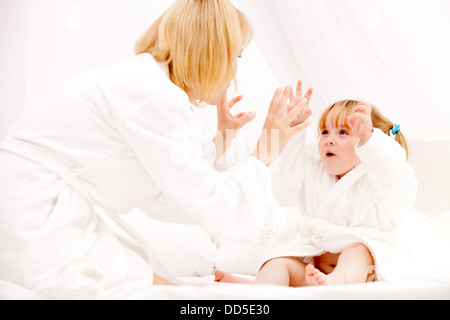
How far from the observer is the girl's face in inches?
60.9

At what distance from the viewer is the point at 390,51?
1818mm

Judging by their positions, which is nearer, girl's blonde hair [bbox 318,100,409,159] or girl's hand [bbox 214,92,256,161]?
girl's hand [bbox 214,92,256,161]

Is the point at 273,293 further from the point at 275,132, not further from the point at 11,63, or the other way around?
the point at 11,63

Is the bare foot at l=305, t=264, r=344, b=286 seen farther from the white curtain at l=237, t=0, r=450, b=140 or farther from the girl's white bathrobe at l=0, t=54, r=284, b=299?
the white curtain at l=237, t=0, r=450, b=140

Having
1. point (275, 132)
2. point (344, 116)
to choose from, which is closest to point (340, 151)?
point (344, 116)

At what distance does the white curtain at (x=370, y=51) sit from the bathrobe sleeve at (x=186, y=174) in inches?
34.1

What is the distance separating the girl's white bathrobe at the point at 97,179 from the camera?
3.29 ft

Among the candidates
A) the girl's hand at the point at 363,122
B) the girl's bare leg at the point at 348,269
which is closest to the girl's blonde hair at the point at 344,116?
the girl's hand at the point at 363,122

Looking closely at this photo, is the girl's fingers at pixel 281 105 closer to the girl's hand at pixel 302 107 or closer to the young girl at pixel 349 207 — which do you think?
the girl's hand at pixel 302 107

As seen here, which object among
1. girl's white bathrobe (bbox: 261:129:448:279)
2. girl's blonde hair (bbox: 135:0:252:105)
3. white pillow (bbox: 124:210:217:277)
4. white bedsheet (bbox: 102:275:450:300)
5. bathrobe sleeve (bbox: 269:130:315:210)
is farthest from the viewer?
bathrobe sleeve (bbox: 269:130:315:210)

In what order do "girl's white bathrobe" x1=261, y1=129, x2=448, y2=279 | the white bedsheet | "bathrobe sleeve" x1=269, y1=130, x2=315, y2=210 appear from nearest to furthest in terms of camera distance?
the white bedsheet < "girl's white bathrobe" x1=261, y1=129, x2=448, y2=279 < "bathrobe sleeve" x1=269, y1=130, x2=315, y2=210

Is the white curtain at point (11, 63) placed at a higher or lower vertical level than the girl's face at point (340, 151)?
higher

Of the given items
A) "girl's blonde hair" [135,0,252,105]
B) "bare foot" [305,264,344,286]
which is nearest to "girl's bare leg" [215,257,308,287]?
"bare foot" [305,264,344,286]
